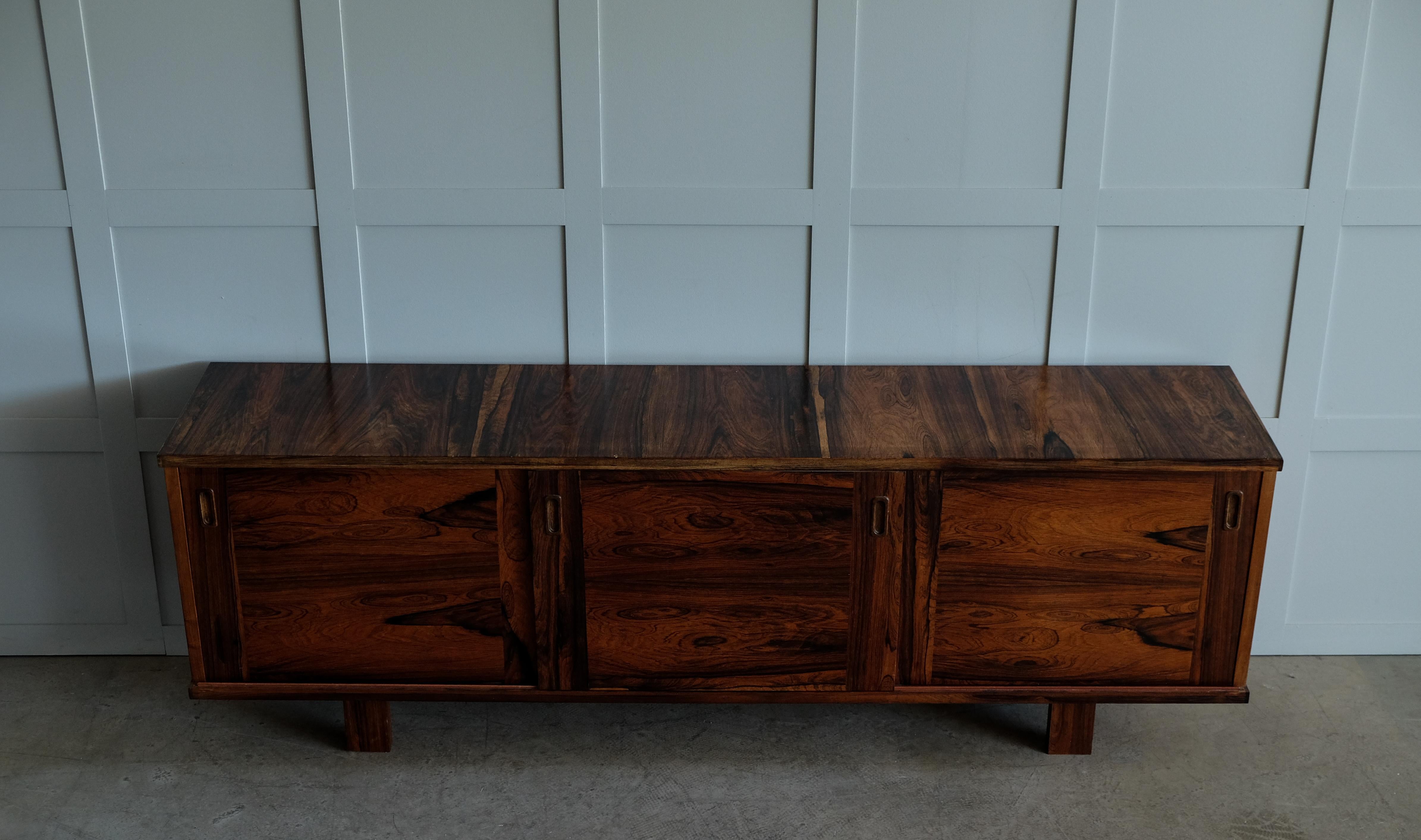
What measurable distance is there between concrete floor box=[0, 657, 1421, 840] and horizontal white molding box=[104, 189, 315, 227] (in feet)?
3.85

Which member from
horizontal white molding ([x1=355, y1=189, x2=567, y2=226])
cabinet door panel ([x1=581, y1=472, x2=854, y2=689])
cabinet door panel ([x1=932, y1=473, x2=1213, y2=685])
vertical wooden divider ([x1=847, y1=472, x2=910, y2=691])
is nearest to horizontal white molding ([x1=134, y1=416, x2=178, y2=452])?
horizontal white molding ([x1=355, y1=189, x2=567, y2=226])

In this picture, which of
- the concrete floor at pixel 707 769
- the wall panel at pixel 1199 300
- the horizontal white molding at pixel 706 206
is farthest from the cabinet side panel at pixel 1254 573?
the horizontal white molding at pixel 706 206

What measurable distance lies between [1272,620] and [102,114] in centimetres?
316

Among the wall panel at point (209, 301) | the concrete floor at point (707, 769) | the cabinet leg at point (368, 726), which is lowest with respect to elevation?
the concrete floor at point (707, 769)

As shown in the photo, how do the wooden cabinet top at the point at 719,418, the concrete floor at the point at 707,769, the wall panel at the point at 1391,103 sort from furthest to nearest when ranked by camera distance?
the wall panel at the point at 1391,103 → the concrete floor at the point at 707,769 → the wooden cabinet top at the point at 719,418

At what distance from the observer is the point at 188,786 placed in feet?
8.64

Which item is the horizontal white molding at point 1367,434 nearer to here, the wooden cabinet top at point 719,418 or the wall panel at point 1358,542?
the wall panel at point 1358,542

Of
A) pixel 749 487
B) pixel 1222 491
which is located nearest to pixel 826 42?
pixel 749 487

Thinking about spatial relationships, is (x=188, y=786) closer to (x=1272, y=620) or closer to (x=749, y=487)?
(x=749, y=487)

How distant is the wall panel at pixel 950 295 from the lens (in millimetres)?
2799

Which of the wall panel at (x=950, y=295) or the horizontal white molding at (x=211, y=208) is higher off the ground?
the horizontal white molding at (x=211, y=208)

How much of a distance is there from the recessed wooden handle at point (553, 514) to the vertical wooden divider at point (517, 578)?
4cm

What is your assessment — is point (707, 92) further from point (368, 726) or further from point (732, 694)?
point (368, 726)

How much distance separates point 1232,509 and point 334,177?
212 centimetres
